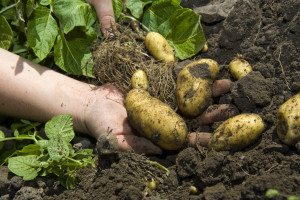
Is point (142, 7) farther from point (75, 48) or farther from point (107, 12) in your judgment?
point (75, 48)

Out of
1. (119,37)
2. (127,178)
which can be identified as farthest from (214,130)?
(119,37)

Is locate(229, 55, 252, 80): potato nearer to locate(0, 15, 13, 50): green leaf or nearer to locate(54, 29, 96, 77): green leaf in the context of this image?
locate(54, 29, 96, 77): green leaf

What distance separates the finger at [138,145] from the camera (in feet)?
6.23

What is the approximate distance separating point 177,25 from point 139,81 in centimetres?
58

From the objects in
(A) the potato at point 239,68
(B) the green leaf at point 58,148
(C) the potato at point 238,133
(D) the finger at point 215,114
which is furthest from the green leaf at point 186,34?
(B) the green leaf at point 58,148

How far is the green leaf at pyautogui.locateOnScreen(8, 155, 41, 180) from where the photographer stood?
1829mm

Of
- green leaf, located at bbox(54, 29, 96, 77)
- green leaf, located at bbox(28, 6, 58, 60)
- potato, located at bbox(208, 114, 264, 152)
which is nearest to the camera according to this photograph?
potato, located at bbox(208, 114, 264, 152)

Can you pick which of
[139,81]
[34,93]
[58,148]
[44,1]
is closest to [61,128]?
[58,148]

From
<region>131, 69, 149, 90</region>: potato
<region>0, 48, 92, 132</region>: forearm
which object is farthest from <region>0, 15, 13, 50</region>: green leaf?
<region>131, 69, 149, 90</region>: potato

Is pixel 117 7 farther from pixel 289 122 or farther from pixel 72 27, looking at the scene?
pixel 289 122

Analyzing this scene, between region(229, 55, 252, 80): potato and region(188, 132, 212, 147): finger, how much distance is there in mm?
420

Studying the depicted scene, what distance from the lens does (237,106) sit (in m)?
1.92

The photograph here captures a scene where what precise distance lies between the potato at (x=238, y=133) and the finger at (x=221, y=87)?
295 millimetres

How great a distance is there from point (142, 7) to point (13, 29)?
0.98 m
